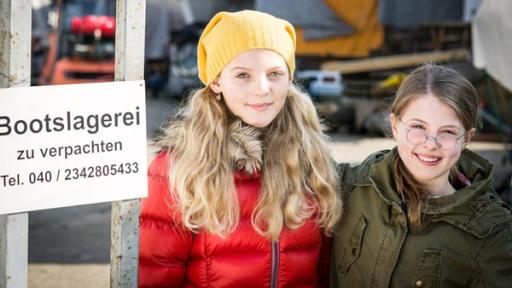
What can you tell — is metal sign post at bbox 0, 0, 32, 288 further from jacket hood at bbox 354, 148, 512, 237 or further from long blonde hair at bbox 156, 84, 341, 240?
jacket hood at bbox 354, 148, 512, 237

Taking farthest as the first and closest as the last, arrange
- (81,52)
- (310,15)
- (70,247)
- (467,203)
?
(310,15) < (81,52) < (70,247) < (467,203)

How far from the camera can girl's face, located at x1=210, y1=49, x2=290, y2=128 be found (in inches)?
84.4

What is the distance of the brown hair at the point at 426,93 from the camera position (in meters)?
2.12

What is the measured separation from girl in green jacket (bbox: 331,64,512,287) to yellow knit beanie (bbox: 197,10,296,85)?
487 millimetres

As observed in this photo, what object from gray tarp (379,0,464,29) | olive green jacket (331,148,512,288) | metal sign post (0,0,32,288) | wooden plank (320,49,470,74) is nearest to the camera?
metal sign post (0,0,32,288)

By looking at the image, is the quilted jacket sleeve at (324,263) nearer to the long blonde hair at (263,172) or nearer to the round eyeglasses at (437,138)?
the long blonde hair at (263,172)

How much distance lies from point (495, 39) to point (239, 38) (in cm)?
420

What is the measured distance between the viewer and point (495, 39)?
18.5 feet

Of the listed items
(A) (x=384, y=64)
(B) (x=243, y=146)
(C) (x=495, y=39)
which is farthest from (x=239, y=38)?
(A) (x=384, y=64)

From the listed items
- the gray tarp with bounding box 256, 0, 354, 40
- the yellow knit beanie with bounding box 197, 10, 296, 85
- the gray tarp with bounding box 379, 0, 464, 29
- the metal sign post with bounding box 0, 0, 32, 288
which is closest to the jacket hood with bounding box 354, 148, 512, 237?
the yellow knit beanie with bounding box 197, 10, 296, 85

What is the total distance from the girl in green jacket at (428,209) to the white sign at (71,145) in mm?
850

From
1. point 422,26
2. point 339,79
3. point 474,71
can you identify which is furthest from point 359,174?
point 422,26

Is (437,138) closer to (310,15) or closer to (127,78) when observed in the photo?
(127,78)

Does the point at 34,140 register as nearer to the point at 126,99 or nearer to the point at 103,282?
the point at 126,99
